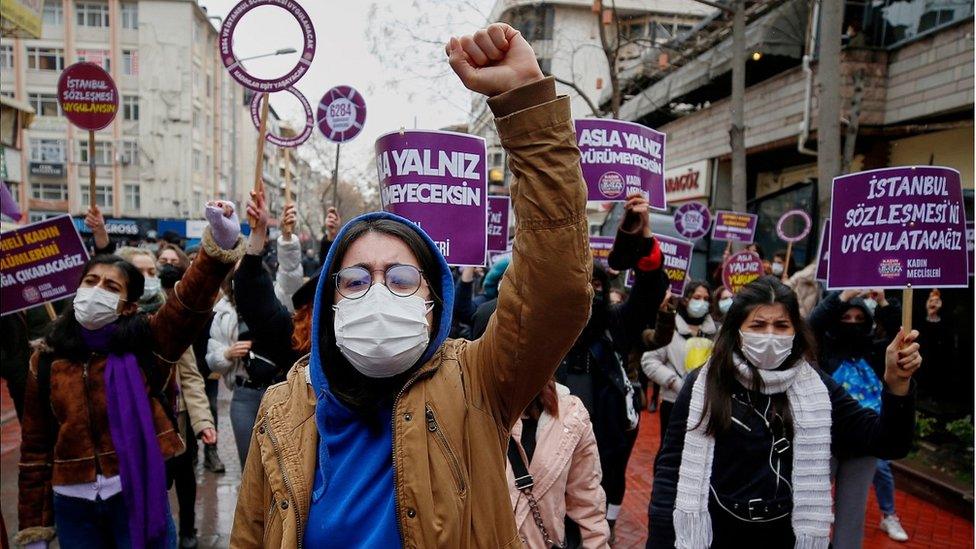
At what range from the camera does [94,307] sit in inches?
126

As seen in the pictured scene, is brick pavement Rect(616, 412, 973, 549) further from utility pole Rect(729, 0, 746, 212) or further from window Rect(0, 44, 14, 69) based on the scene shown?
window Rect(0, 44, 14, 69)

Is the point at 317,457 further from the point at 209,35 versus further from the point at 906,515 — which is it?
the point at 209,35

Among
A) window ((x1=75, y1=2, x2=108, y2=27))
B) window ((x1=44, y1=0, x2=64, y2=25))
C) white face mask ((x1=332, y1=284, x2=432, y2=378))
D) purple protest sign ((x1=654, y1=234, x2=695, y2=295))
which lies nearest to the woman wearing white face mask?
purple protest sign ((x1=654, y1=234, x2=695, y2=295))

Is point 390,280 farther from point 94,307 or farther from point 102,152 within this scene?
point 102,152

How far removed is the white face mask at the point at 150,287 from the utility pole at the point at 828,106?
22.9 ft

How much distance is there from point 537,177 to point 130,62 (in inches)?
1851

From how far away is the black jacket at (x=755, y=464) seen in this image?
9.21 ft

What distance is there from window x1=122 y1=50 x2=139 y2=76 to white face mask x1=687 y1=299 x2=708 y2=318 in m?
43.5

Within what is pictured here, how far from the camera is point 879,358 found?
5.30 metres

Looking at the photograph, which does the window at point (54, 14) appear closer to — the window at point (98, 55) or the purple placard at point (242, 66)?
the window at point (98, 55)

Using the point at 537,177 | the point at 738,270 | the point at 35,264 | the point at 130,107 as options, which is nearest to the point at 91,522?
the point at 35,264

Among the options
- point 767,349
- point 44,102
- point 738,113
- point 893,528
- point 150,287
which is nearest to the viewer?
point 767,349

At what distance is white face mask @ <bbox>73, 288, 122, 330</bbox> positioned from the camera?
3196mm

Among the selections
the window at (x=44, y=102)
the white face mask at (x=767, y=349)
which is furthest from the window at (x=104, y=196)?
the white face mask at (x=767, y=349)
